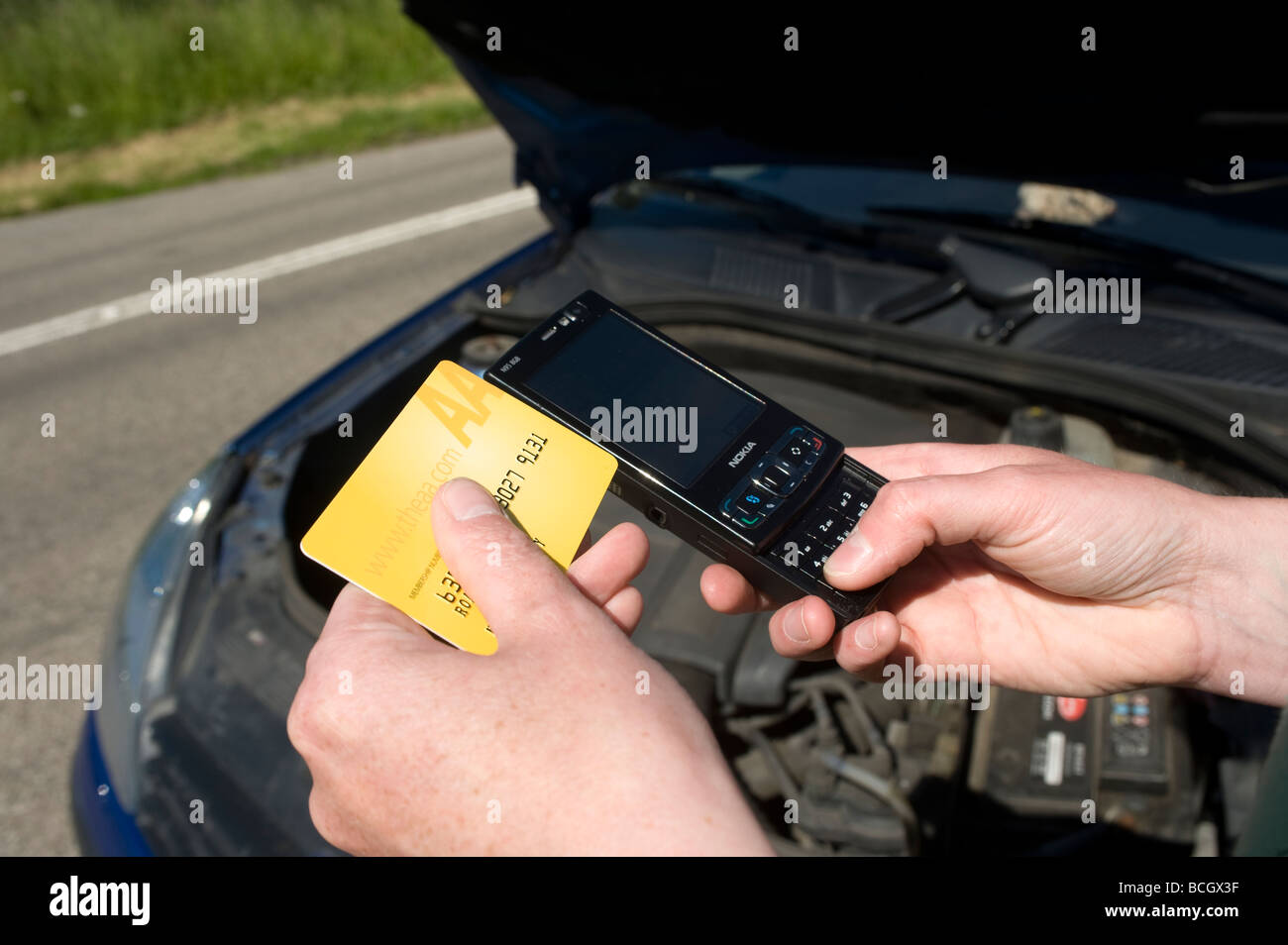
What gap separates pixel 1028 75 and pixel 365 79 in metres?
8.58

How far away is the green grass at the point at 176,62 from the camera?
779 cm

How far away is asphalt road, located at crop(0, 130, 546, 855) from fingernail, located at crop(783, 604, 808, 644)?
6.61 feet

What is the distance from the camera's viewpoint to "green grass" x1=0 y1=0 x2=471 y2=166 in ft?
25.5

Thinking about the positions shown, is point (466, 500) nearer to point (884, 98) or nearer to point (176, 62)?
point (884, 98)

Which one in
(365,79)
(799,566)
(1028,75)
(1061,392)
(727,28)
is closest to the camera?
(799,566)

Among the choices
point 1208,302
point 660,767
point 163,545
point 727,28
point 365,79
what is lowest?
point 163,545

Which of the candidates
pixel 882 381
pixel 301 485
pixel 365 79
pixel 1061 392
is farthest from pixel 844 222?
pixel 365 79

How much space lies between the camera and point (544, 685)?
781 mm

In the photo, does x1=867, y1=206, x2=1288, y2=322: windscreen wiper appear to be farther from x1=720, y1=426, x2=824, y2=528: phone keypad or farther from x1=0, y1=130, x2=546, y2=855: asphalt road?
x1=0, y1=130, x2=546, y2=855: asphalt road

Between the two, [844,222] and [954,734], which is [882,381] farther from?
[954,734]

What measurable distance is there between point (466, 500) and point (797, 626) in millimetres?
403

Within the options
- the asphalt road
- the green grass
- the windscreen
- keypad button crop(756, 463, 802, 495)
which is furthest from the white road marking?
keypad button crop(756, 463, 802, 495)

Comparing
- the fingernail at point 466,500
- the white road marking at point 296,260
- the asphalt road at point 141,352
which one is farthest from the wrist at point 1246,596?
the white road marking at point 296,260

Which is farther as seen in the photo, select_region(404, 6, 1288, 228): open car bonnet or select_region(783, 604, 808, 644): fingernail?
select_region(404, 6, 1288, 228): open car bonnet
